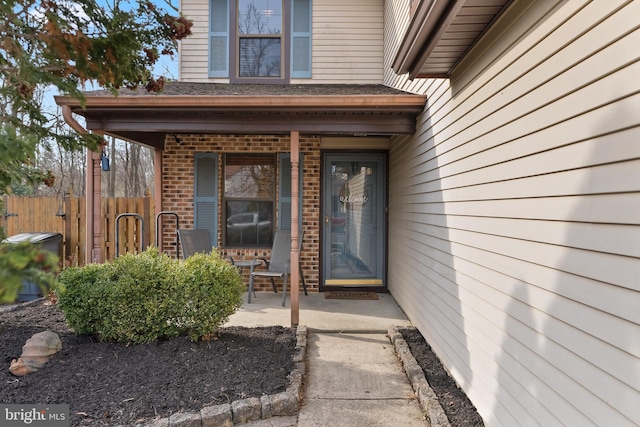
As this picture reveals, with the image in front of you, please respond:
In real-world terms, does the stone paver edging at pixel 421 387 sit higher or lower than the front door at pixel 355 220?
lower

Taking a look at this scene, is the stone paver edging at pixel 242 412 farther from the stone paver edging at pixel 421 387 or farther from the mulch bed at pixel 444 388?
the mulch bed at pixel 444 388

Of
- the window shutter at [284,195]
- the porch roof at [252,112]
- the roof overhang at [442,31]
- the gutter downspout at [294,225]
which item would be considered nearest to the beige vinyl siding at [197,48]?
the window shutter at [284,195]

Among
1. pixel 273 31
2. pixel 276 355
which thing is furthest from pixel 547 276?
pixel 273 31

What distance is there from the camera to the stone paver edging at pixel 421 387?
96.4 inches

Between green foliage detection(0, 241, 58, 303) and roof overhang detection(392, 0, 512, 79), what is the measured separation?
7.38 feet

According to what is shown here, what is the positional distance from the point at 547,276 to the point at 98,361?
318 cm

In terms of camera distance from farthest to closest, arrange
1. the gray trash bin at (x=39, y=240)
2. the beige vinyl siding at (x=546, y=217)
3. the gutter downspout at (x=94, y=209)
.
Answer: the gray trash bin at (x=39, y=240) → the gutter downspout at (x=94, y=209) → the beige vinyl siding at (x=546, y=217)

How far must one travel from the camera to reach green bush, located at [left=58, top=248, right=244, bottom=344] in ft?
11.1

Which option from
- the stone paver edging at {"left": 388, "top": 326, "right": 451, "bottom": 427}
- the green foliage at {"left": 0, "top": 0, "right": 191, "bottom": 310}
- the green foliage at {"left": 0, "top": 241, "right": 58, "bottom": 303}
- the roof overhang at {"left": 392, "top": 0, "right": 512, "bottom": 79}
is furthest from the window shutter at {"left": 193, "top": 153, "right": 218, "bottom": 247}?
the green foliage at {"left": 0, "top": 241, "right": 58, "bottom": 303}

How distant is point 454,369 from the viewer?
120 inches

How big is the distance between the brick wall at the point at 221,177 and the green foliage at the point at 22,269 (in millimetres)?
5083

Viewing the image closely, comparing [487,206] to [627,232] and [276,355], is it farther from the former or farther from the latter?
[276,355]

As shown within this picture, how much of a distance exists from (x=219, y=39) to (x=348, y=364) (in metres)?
5.27

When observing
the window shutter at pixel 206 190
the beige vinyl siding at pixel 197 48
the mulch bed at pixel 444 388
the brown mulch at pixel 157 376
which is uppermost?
the beige vinyl siding at pixel 197 48
